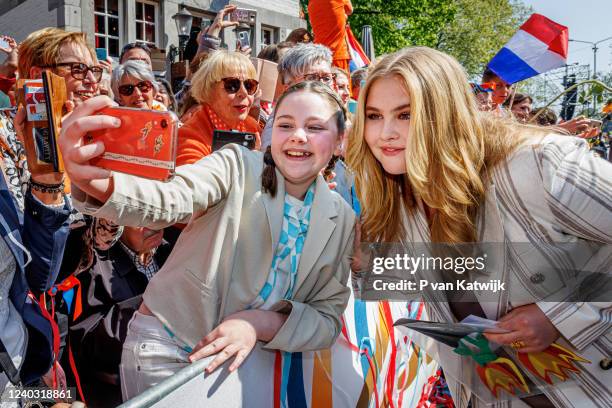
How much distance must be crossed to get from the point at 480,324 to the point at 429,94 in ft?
2.36

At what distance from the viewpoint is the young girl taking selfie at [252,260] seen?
5.50ft

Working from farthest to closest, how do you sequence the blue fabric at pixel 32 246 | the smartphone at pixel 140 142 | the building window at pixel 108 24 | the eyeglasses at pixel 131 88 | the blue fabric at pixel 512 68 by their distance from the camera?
1. the building window at pixel 108 24
2. the blue fabric at pixel 512 68
3. the eyeglasses at pixel 131 88
4. the blue fabric at pixel 32 246
5. the smartphone at pixel 140 142

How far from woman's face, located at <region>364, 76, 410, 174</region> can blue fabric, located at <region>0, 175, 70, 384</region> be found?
1142 millimetres

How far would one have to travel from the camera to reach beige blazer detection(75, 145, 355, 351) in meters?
1.72

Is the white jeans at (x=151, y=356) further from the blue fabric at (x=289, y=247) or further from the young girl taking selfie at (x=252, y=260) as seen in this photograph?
the blue fabric at (x=289, y=247)

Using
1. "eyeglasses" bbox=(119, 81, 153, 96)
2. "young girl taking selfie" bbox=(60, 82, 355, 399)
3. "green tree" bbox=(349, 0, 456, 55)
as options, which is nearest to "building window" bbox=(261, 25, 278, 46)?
"green tree" bbox=(349, 0, 456, 55)

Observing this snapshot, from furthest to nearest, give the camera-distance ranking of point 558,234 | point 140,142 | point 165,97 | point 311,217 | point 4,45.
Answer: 1. point 165,97
2. point 4,45
3. point 311,217
4. point 558,234
5. point 140,142

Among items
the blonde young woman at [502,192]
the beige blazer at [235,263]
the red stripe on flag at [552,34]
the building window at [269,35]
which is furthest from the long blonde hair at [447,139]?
the building window at [269,35]

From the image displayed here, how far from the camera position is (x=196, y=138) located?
3.17 metres

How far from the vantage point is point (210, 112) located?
3.49m

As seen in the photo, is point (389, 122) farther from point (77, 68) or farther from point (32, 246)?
point (77, 68)

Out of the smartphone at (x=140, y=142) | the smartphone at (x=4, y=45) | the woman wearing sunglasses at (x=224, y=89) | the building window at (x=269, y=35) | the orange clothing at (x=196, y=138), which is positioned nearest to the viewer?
the smartphone at (x=140, y=142)

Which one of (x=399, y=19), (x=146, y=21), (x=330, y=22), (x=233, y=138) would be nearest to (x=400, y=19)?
(x=399, y=19)

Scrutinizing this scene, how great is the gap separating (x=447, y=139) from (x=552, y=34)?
3.39 m
